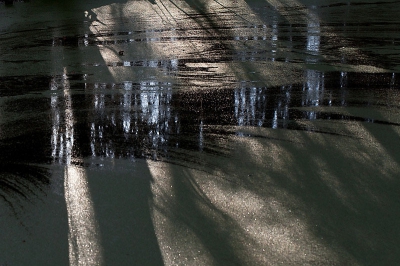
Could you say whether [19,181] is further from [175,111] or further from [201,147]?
[175,111]

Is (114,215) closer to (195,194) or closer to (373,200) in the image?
(195,194)

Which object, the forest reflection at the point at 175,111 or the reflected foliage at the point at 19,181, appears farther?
the forest reflection at the point at 175,111

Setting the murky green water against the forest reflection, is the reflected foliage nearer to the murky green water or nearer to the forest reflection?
the murky green water

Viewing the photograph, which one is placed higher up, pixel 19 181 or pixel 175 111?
pixel 175 111

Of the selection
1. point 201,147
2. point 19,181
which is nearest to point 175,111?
point 201,147

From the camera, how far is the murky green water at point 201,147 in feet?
5.24

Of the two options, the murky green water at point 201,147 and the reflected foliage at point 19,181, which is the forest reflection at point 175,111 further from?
the reflected foliage at point 19,181

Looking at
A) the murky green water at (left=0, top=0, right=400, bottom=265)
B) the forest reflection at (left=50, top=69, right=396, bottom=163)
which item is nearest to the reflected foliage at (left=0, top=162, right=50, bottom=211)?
the murky green water at (left=0, top=0, right=400, bottom=265)

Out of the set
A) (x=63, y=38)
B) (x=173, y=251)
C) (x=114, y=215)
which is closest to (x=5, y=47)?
(x=63, y=38)

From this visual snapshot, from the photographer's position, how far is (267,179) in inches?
77.0

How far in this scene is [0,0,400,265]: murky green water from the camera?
5.24 ft

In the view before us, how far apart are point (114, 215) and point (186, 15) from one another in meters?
3.69

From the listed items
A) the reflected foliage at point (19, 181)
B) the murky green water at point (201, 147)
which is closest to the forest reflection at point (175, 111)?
the murky green water at point (201, 147)

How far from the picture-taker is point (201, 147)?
7.40 ft
